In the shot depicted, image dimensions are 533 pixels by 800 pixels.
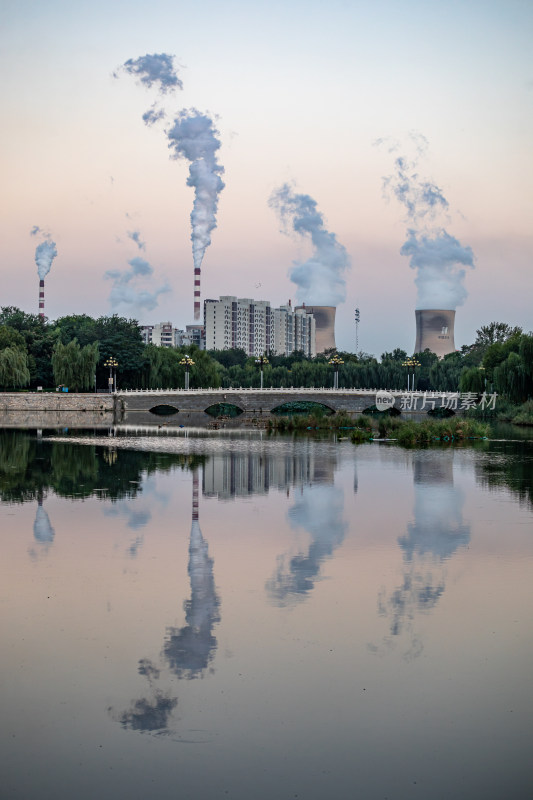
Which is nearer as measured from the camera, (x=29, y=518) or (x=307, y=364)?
(x=29, y=518)

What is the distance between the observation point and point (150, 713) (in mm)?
7887

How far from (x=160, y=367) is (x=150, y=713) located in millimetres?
86175

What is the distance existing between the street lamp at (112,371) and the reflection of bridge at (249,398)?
12.7ft

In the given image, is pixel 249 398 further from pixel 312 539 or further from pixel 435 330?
pixel 312 539

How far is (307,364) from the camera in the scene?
119438 mm

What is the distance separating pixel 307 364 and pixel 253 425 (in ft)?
178

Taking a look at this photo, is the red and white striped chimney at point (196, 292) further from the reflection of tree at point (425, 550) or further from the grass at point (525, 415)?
the reflection of tree at point (425, 550)

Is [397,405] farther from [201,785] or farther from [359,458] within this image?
[201,785]

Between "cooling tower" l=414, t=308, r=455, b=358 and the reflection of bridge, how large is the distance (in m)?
54.2

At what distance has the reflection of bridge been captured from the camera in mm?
83625

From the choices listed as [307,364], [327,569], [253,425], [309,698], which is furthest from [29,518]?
[307,364]

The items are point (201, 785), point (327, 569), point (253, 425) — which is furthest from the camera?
point (253, 425)

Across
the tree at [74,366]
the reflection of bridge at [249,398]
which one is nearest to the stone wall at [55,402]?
the reflection of bridge at [249,398]

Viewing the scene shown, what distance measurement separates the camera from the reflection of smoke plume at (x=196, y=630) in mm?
9125
